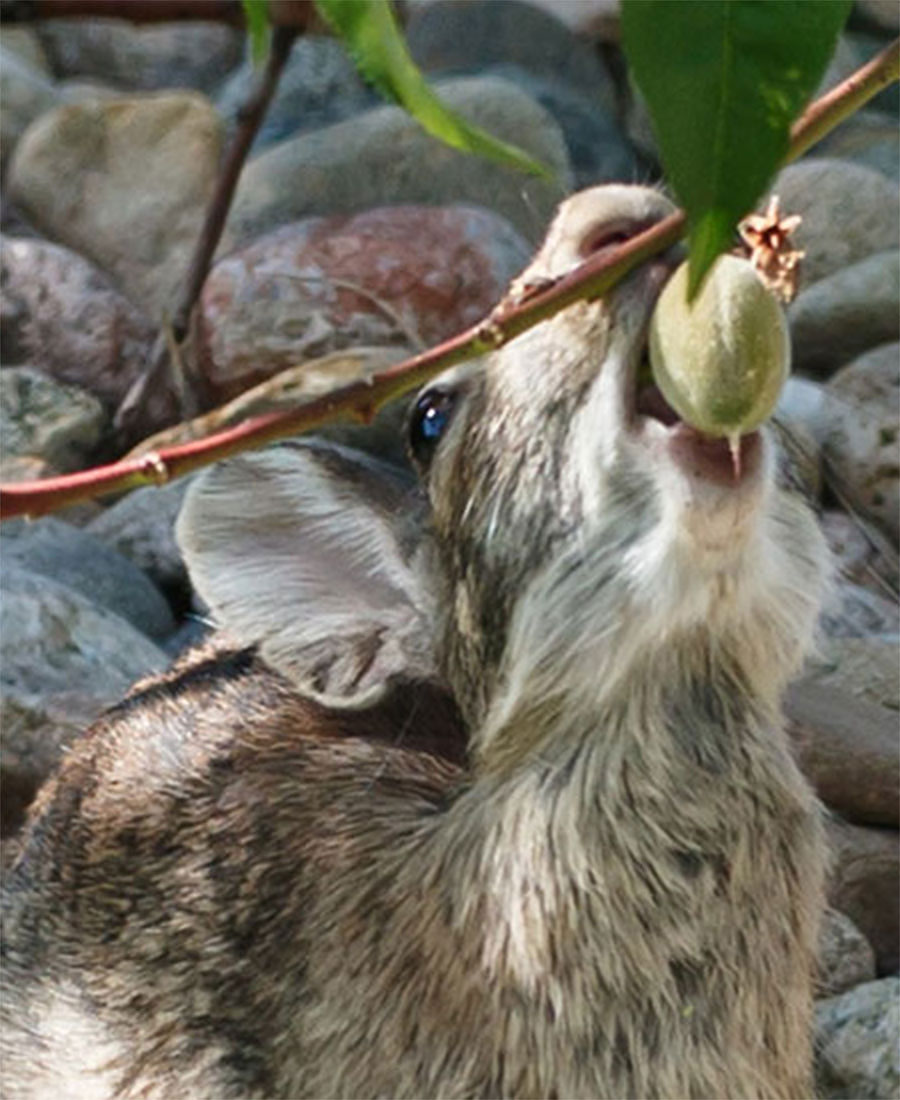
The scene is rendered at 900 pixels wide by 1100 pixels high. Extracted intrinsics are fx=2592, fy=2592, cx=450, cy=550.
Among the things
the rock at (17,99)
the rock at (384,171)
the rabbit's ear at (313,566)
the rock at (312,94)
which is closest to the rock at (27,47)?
the rock at (17,99)

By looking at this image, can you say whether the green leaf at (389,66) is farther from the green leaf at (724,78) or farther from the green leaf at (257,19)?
the green leaf at (724,78)

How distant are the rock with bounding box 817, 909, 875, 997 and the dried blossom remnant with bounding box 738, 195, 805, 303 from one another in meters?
2.54

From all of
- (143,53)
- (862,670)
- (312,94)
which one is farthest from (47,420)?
(143,53)

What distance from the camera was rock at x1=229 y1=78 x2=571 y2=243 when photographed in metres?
8.27

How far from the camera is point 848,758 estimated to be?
525 cm

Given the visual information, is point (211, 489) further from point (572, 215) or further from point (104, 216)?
point (104, 216)

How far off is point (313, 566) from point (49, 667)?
2.14 meters

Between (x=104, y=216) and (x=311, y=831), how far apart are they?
18.6 ft

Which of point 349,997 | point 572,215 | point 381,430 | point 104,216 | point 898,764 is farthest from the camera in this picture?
point 104,216

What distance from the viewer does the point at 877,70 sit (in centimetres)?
166

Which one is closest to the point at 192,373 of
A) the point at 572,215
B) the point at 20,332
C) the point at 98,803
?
the point at 20,332

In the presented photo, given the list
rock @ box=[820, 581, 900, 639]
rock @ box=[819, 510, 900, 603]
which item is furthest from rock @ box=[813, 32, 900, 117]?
rock @ box=[820, 581, 900, 639]

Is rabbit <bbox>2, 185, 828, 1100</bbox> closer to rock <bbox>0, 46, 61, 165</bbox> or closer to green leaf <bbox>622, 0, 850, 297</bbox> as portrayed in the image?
green leaf <bbox>622, 0, 850, 297</bbox>

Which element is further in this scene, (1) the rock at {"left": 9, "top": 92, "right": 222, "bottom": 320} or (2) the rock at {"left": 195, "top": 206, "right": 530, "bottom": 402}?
(1) the rock at {"left": 9, "top": 92, "right": 222, "bottom": 320}
